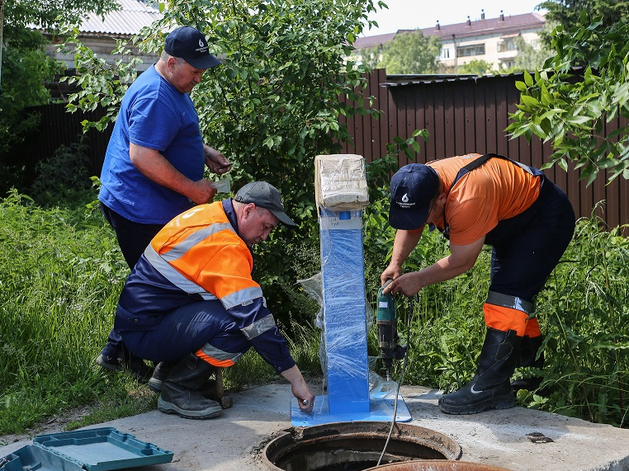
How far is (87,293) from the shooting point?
549cm

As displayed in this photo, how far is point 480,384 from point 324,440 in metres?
0.86

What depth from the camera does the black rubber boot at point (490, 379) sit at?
380cm

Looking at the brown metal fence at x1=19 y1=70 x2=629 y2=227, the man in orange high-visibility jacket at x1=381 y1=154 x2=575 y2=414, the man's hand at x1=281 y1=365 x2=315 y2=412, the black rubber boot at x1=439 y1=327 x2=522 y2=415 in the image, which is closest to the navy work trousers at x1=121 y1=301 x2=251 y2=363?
the man's hand at x1=281 y1=365 x2=315 y2=412

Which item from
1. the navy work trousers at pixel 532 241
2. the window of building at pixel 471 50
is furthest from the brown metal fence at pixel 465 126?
the window of building at pixel 471 50

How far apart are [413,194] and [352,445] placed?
1.24m

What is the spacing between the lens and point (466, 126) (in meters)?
9.05

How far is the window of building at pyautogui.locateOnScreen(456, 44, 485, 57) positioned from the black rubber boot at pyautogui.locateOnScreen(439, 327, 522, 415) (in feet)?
378

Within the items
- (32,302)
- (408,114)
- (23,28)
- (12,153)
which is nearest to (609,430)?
(32,302)

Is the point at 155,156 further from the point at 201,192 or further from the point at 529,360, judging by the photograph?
the point at 529,360

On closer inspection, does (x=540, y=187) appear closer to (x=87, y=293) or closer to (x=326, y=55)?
(x=326, y=55)

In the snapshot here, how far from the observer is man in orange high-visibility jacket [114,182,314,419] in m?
3.52

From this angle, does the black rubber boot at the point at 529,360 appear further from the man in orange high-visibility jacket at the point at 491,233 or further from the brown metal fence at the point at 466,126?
the brown metal fence at the point at 466,126

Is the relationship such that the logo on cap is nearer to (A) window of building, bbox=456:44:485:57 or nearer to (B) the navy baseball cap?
(B) the navy baseball cap

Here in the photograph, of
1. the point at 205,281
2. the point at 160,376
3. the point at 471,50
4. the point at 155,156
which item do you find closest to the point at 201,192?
the point at 155,156
